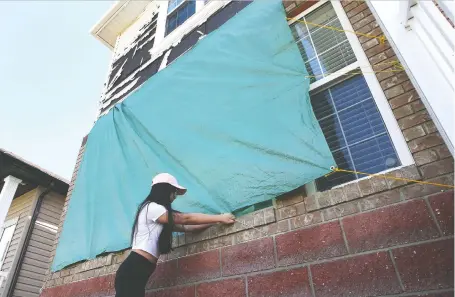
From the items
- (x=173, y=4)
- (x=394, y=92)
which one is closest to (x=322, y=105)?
(x=394, y=92)

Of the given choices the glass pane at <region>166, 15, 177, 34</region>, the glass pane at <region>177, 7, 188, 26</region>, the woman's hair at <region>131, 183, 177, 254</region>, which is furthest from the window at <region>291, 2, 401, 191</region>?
the glass pane at <region>166, 15, 177, 34</region>

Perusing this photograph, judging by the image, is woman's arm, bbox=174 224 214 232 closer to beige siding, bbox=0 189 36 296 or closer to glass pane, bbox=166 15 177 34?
glass pane, bbox=166 15 177 34

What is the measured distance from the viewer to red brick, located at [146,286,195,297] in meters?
2.33

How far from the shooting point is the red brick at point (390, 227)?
1.63 metres

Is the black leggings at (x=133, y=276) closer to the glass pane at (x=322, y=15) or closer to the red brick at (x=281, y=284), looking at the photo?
the red brick at (x=281, y=284)

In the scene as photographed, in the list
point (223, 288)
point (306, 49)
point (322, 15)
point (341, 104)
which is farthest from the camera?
point (322, 15)

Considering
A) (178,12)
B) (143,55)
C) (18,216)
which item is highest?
(178,12)

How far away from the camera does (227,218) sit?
7.69ft

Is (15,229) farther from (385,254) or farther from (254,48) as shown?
(385,254)

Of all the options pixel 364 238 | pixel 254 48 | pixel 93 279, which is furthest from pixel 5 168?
pixel 364 238

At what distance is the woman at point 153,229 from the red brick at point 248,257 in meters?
0.23

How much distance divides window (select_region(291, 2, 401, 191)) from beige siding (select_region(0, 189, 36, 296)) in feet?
25.6

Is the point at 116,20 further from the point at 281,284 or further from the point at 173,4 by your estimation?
the point at 281,284

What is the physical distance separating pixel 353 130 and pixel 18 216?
28.7 feet
